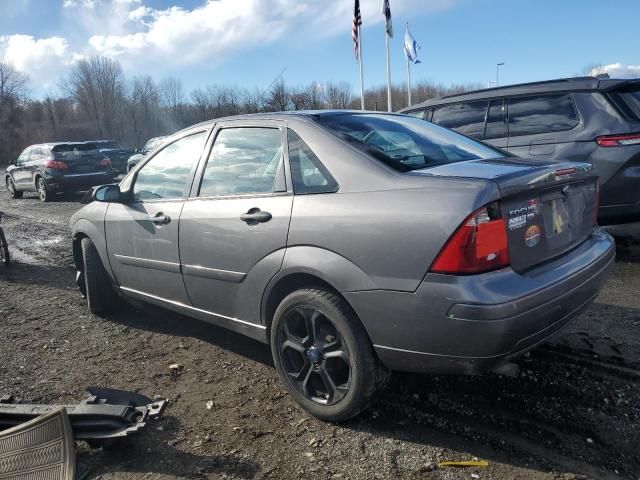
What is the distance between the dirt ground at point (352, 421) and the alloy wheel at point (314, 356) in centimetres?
18

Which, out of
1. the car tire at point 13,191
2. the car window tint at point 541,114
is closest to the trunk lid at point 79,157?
the car tire at point 13,191

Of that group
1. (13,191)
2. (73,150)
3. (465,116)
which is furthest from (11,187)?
(465,116)

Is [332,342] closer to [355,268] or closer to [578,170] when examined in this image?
[355,268]

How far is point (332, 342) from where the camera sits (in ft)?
8.73

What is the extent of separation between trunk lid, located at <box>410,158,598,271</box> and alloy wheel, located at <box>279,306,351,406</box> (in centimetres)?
94

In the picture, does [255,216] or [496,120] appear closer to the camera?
[255,216]

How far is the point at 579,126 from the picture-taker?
5.38 meters

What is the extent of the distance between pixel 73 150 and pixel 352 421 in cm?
1500

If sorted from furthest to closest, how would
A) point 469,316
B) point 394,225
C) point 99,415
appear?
1. point 99,415
2. point 394,225
3. point 469,316

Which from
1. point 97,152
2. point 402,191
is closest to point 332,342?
point 402,191

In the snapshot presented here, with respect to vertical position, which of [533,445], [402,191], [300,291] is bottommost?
[533,445]

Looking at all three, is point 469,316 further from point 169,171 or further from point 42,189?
point 42,189

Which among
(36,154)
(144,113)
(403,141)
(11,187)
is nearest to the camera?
(403,141)

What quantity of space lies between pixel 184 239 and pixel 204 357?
0.95 metres
